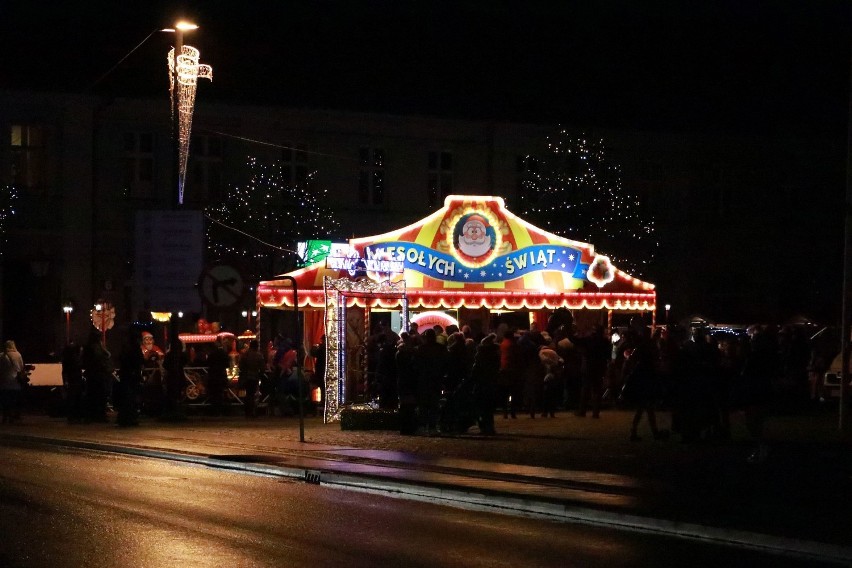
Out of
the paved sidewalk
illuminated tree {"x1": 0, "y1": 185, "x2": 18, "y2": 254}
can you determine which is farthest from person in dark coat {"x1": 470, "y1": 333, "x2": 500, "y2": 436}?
illuminated tree {"x1": 0, "y1": 185, "x2": 18, "y2": 254}

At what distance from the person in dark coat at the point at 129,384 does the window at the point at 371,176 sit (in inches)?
883

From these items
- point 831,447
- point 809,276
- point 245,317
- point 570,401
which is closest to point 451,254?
point 570,401

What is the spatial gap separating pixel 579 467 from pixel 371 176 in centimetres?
3209

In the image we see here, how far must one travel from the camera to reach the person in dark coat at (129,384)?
25.9 metres

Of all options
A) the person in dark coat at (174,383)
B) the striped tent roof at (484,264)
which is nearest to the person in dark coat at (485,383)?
the striped tent roof at (484,264)

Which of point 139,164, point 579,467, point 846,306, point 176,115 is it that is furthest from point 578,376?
point 139,164

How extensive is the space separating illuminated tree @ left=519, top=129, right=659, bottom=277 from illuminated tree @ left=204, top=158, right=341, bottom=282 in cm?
682

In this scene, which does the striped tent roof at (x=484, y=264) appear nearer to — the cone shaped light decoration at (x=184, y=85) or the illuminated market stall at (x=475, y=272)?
the illuminated market stall at (x=475, y=272)

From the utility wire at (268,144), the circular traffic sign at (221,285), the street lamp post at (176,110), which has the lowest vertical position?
the circular traffic sign at (221,285)

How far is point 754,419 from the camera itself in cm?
1831

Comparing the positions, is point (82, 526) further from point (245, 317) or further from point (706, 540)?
point (245, 317)

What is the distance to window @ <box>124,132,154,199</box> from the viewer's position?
45.0 meters

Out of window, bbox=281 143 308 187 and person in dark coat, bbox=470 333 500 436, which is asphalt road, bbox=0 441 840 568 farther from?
window, bbox=281 143 308 187

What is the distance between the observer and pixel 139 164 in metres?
45.3
